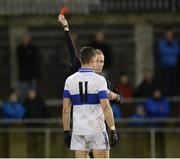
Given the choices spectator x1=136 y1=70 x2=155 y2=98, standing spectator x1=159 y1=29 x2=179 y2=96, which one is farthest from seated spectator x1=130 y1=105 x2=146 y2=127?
standing spectator x1=159 y1=29 x2=179 y2=96

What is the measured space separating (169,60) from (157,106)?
1.42 meters

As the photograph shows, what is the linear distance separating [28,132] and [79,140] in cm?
960

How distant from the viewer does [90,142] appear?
11.3 m

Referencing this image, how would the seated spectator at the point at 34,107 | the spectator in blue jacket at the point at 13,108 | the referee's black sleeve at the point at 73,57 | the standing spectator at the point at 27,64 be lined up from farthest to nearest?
1. the standing spectator at the point at 27,64
2. the seated spectator at the point at 34,107
3. the spectator in blue jacket at the point at 13,108
4. the referee's black sleeve at the point at 73,57

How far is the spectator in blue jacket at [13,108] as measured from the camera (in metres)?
20.6

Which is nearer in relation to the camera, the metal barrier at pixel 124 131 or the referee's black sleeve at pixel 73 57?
the referee's black sleeve at pixel 73 57

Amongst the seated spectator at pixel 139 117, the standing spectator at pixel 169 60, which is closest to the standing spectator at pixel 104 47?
the standing spectator at pixel 169 60

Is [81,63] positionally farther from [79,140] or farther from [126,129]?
[126,129]

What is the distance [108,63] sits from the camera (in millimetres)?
21641

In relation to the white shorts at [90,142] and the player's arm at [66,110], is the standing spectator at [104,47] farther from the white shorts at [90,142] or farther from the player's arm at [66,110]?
the white shorts at [90,142]

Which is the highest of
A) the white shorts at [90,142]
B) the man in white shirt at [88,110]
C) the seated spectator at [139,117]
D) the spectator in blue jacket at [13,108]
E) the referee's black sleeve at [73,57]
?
the referee's black sleeve at [73,57]

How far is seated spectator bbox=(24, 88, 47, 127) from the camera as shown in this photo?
20734mm

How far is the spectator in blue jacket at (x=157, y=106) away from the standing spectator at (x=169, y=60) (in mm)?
1110

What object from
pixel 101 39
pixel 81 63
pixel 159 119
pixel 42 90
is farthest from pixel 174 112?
pixel 81 63
